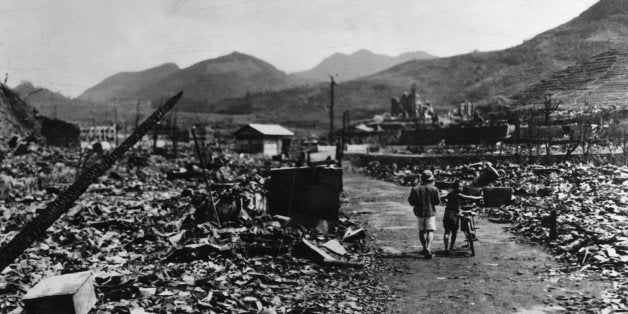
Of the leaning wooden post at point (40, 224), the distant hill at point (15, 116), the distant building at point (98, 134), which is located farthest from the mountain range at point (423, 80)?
the distant hill at point (15, 116)

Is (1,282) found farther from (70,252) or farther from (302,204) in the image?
(302,204)

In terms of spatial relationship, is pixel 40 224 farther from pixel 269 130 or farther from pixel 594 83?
pixel 594 83

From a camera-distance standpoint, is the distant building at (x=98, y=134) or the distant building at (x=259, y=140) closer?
the distant building at (x=259, y=140)

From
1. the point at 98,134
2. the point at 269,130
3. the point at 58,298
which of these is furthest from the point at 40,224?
the point at 98,134

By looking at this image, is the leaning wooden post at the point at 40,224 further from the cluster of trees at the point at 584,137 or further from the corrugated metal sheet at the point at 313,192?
the cluster of trees at the point at 584,137

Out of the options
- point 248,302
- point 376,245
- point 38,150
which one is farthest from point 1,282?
point 38,150

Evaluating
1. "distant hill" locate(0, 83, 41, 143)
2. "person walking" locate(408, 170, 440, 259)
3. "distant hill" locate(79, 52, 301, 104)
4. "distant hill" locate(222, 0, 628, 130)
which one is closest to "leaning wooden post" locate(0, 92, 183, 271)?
"person walking" locate(408, 170, 440, 259)

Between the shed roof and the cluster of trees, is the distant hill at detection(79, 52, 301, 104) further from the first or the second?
the cluster of trees
